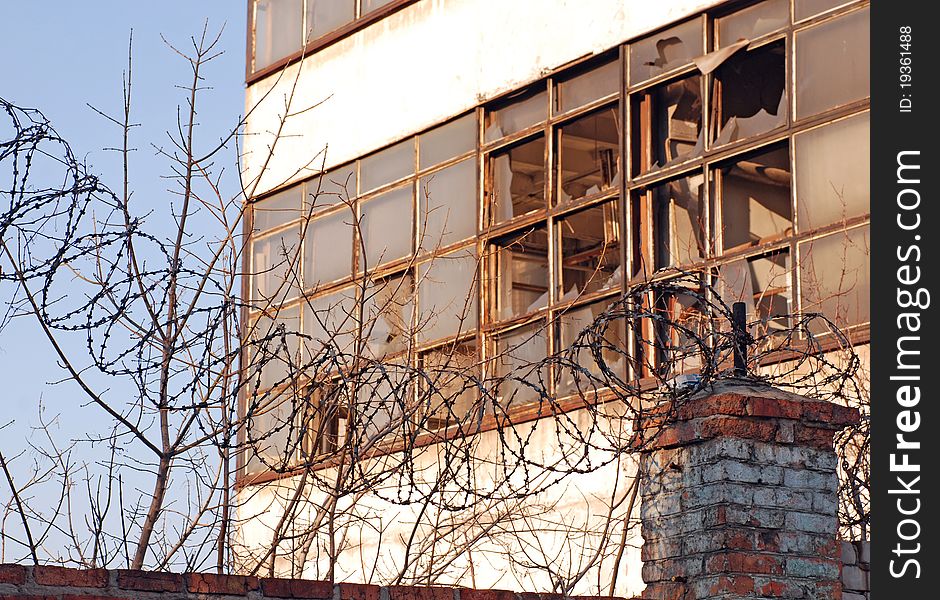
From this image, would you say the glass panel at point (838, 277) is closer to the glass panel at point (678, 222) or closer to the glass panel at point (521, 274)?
the glass panel at point (678, 222)

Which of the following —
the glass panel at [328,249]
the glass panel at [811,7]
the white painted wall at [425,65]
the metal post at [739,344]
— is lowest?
the metal post at [739,344]

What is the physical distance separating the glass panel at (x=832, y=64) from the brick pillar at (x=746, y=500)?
4676 mm

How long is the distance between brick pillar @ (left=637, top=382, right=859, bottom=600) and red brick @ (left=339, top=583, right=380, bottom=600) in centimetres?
143

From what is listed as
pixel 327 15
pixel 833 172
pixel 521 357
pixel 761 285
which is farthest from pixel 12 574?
pixel 327 15

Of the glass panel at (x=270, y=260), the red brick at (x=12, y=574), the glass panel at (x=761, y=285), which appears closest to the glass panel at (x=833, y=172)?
the glass panel at (x=761, y=285)

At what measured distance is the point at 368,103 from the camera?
14414mm

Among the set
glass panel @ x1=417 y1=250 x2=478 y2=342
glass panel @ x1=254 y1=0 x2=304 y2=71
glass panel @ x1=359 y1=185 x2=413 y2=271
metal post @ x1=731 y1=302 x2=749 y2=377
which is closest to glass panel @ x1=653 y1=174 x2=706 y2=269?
glass panel @ x1=417 y1=250 x2=478 y2=342

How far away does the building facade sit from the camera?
1040cm

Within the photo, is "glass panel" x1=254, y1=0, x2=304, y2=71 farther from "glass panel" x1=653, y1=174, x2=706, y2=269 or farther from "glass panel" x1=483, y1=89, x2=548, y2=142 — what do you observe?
"glass panel" x1=653, y1=174, x2=706, y2=269

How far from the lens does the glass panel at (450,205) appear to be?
13.1m
